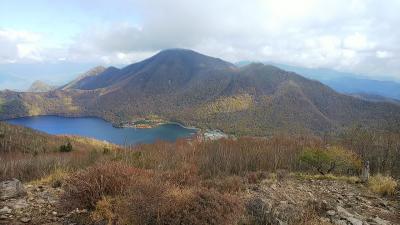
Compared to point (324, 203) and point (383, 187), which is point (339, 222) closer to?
point (324, 203)

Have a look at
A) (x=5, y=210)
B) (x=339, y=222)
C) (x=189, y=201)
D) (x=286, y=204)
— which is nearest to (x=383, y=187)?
(x=339, y=222)

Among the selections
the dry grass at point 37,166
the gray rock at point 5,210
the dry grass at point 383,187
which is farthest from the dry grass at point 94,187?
the dry grass at point 37,166

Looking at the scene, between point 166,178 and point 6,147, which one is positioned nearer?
point 166,178

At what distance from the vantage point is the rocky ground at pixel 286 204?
28.8 ft

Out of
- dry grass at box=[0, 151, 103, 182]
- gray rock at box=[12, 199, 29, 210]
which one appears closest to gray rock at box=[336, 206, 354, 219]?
gray rock at box=[12, 199, 29, 210]

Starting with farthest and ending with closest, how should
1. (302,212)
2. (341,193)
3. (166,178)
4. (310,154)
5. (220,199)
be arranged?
1. (310,154)
2. (341,193)
3. (166,178)
4. (302,212)
5. (220,199)

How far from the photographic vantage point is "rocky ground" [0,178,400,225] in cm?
879

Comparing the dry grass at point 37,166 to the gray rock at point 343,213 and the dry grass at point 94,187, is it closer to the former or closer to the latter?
the dry grass at point 94,187

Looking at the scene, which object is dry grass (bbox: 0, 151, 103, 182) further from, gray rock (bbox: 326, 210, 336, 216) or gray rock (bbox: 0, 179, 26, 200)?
gray rock (bbox: 326, 210, 336, 216)

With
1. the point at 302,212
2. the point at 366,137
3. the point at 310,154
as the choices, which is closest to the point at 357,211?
the point at 302,212

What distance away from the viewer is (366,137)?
220 feet

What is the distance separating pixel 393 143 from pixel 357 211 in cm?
5649

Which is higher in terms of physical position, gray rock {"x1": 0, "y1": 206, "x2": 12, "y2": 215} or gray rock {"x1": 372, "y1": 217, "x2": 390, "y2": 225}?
gray rock {"x1": 0, "y1": 206, "x2": 12, "y2": 215}

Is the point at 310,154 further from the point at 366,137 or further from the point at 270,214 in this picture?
the point at 366,137
